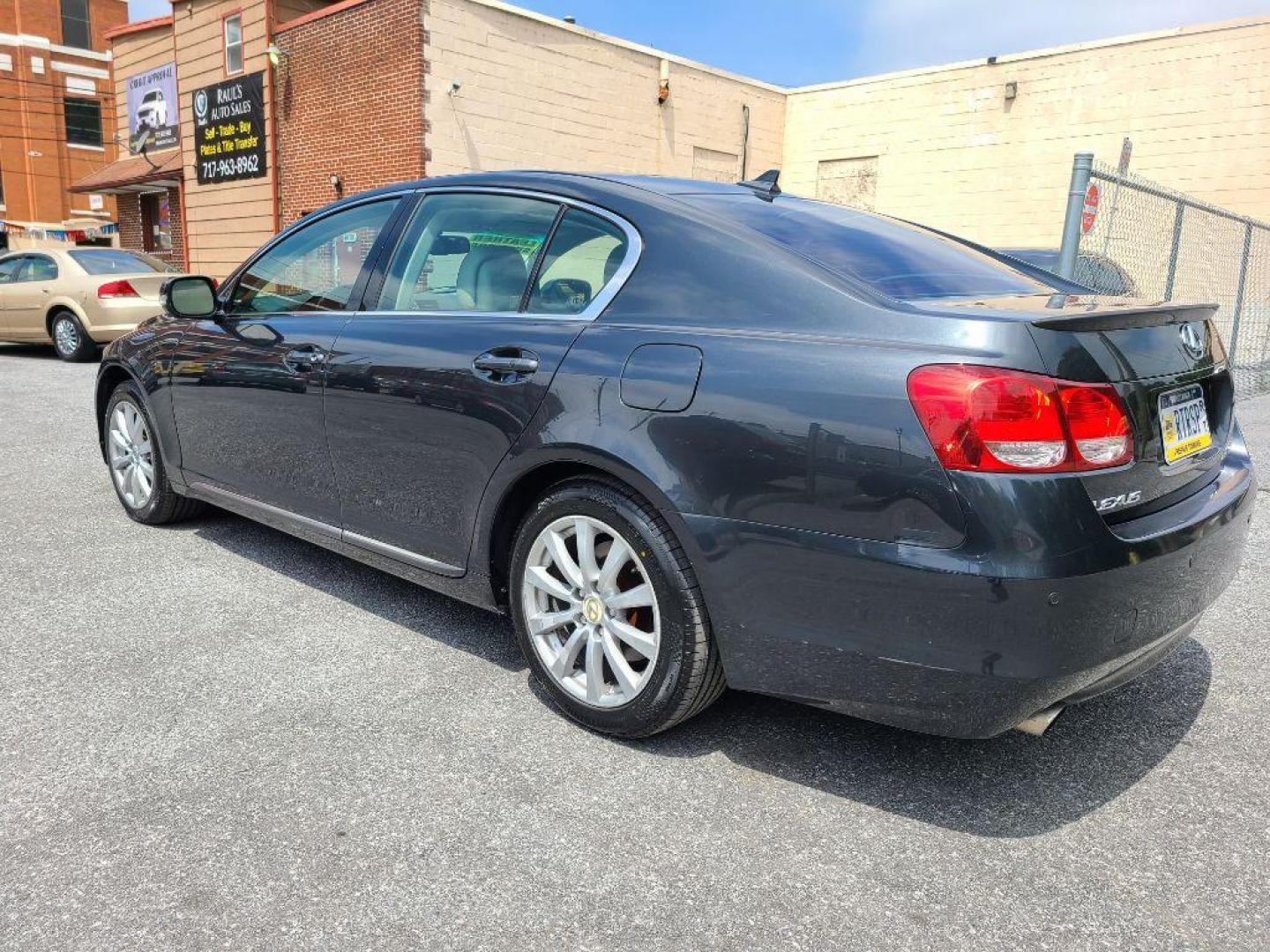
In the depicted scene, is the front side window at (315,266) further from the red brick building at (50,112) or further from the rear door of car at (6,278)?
the red brick building at (50,112)

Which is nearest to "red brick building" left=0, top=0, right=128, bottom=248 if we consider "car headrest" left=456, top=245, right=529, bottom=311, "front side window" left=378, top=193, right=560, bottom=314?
"front side window" left=378, top=193, right=560, bottom=314

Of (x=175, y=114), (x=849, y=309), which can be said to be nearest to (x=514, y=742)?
(x=849, y=309)

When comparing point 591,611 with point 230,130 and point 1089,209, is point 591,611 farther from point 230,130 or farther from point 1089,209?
point 230,130

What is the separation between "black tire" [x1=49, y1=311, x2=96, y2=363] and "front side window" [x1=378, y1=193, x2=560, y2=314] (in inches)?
400

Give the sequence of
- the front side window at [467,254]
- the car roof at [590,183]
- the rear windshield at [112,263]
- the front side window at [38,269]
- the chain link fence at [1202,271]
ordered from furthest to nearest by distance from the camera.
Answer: the front side window at [38,269] → the rear windshield at [112,263] → the chain link fence at [1202,271] → the front side window at [467,254] → the car roof at [590,183]

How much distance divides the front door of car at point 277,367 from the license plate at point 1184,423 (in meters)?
2.64

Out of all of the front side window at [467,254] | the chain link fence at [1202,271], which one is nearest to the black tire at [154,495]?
the front side window at [467,254]

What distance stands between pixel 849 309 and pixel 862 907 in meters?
1.35

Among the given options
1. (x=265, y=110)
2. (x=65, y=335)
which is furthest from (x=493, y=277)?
(x=265, y=110)

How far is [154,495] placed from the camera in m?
4.68

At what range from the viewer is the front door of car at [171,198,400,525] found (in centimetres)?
357

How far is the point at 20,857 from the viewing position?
2166 mm

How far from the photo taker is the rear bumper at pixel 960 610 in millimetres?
2049

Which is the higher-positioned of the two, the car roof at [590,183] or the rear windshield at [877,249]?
the car roof at [590,183]
